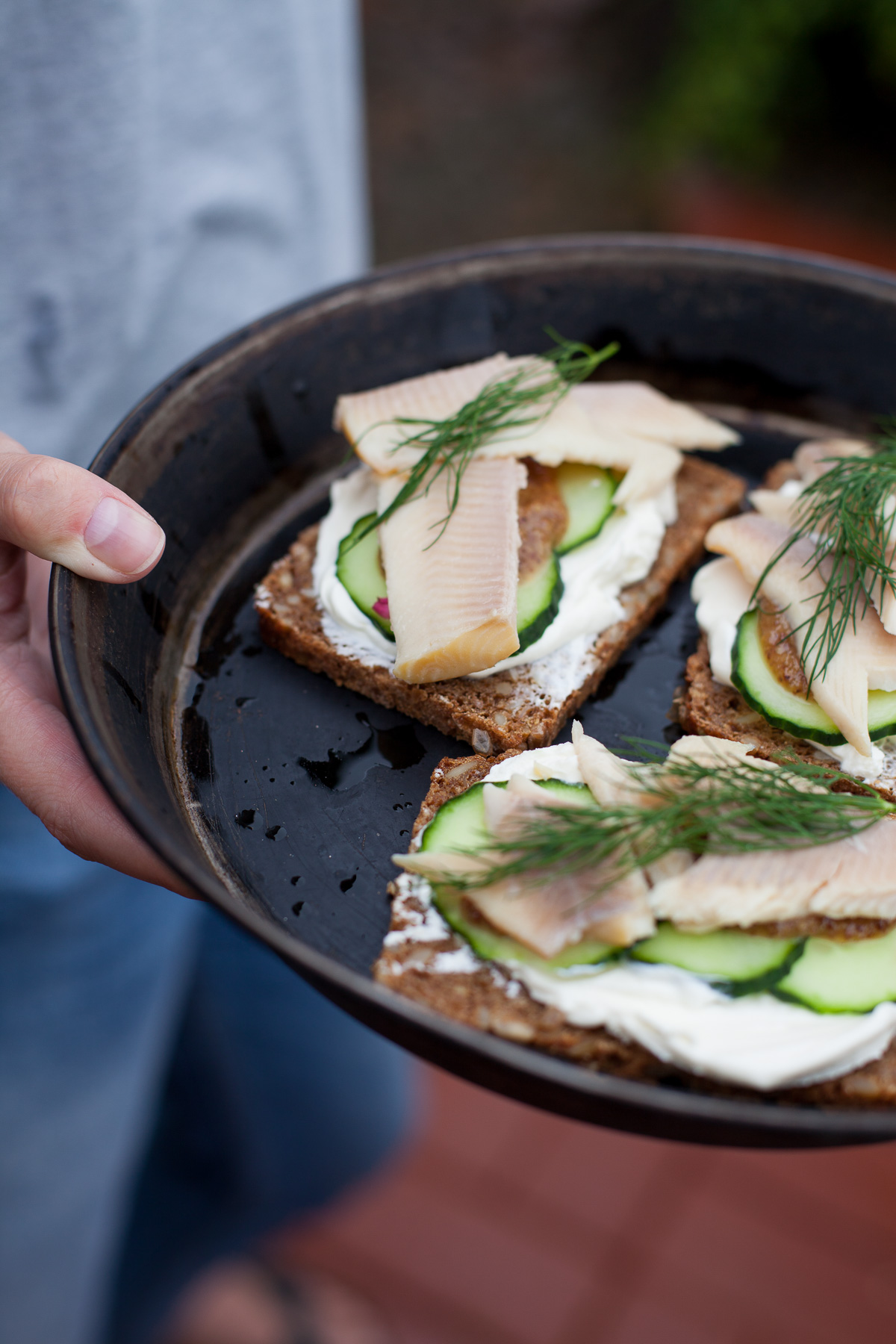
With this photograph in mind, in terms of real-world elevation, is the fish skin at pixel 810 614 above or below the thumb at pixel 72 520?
below

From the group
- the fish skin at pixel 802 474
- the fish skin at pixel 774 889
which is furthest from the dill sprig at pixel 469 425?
the fish skin at pixel 774 889

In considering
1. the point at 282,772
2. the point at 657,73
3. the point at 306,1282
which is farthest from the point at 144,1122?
the point at 657,73

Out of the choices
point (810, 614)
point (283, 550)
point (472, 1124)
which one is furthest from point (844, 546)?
point (472, 1124)

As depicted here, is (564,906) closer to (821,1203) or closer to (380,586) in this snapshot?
(380,586)

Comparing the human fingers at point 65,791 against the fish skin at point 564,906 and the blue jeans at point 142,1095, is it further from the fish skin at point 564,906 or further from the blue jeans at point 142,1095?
the blue jeans at point 142,1095

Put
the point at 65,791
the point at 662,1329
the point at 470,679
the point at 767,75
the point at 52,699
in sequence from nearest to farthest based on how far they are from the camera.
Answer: the point at 65,791
the point at 52,699
the point at 470,679
the point at 662,1329
the point at 767,75

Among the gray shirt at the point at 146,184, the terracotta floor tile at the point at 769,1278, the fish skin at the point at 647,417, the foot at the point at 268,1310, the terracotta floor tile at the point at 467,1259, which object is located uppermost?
the gray shirt at the point at 146,184

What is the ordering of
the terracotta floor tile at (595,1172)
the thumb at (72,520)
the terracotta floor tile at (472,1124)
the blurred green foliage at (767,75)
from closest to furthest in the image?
the thumb at (72,520), the terracotta floor tile at (595,1172), the terracotta floor tile at (472,1124), the blurred green foliage at (767,75)

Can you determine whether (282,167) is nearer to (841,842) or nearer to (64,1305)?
(841,842)
